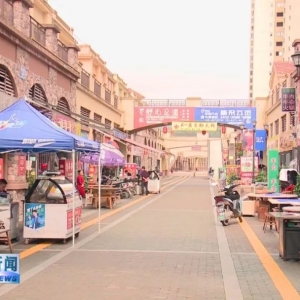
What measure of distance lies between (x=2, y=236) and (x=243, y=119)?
2885cm

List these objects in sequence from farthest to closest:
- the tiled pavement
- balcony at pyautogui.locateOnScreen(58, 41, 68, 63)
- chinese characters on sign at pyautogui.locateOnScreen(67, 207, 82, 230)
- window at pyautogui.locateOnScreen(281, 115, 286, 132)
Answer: window at pyautogui.locateOnScreen(281, 115, 286, 132), balcony at pyautogui.locateOnScreen(58, 41, 68, 63), chinese characters on sign at pyautogui.locateOnScreen(67, 207, 82, 230), the tiled pavement

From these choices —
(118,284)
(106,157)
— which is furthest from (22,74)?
(118,284)

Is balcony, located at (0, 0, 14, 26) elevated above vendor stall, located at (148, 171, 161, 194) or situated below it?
above

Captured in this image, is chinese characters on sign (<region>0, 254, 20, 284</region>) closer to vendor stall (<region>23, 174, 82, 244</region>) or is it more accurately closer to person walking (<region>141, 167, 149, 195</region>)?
vendor stall (<region>23, 174, 82, 244</region>)

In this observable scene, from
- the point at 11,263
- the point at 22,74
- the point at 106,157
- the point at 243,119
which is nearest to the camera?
the point at 11,263

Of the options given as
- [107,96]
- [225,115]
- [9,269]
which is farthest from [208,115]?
[9,269]

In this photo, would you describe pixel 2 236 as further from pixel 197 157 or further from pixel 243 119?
pixel 197 157

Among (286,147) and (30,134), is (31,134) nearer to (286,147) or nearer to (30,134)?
(30,134)

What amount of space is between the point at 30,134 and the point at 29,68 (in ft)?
21.7

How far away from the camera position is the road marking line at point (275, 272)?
268 inches

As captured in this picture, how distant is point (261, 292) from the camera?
6875 mm

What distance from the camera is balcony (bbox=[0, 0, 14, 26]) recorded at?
1407 centimetres

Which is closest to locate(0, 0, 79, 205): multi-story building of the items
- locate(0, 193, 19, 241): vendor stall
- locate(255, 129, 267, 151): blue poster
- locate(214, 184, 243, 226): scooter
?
locate(0, 193, 19, 241): vendor stall

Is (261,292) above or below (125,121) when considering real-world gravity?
below
